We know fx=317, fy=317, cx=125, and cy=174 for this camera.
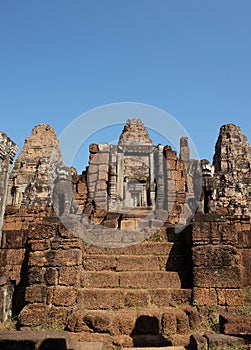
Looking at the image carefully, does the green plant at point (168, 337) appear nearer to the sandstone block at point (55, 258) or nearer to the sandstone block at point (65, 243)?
the sandstone block at point (55, 258)

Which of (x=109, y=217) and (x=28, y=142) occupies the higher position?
(x=28, y=142)

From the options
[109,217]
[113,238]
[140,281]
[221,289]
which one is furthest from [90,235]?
[221,289]

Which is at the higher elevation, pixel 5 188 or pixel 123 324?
pixel 5 188

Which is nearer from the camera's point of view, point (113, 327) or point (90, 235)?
point (113, 327)

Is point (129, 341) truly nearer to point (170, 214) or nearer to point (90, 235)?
point (90, 235)

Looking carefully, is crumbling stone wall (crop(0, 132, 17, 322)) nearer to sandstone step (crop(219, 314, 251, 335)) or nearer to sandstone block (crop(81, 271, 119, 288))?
sandstone block (crop(81, 271, 119, 288))

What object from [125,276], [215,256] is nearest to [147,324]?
[125,276]

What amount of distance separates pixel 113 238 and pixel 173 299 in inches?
90.8

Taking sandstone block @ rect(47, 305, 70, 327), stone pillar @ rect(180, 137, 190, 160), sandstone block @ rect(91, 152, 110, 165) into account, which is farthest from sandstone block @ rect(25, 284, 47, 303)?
stone pillar @ rect(180, 137, 190, 160)

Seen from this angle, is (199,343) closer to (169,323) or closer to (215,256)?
(169,323)

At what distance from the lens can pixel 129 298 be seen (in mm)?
5828

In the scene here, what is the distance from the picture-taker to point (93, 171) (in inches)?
598

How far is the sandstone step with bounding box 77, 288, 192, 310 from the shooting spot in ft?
19.0

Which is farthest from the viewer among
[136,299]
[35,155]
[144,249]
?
[35,155]
